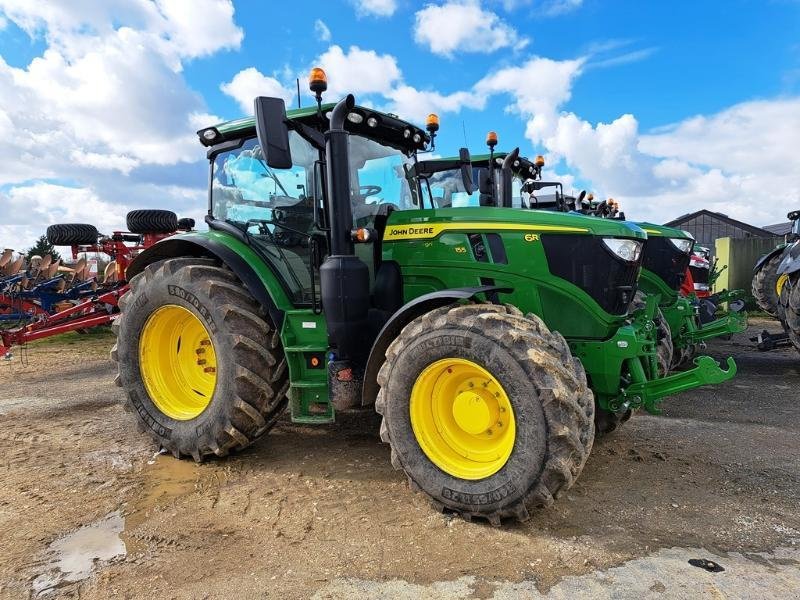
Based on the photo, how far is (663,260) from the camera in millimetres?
6832

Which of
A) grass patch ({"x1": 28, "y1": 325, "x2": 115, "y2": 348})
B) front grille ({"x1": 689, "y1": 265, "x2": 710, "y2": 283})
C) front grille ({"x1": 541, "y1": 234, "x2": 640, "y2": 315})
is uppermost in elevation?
front grille ({"x1": 541, "y1": 234, "x2": 640, "y2": 315})

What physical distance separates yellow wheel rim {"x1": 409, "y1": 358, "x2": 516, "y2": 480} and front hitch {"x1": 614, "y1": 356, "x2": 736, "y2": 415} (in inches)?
39.7

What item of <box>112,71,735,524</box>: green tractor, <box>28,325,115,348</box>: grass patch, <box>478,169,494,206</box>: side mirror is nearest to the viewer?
<box>112,71,735,524</box>: green tractor

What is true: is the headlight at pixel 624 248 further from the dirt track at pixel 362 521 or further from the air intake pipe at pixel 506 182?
the air intake pipe at pixel 506 182

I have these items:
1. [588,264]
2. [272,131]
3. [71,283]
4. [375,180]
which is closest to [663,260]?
[588,264]

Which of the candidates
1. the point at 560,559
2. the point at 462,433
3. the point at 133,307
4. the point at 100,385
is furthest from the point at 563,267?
the point at 100,385

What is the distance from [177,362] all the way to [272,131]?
221cm

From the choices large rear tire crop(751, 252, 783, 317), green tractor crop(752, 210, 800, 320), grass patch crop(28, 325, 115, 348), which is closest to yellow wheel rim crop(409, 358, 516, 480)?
green tractor crop(752, 210, 800, 320)

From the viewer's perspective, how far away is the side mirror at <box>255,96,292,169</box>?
3.33 meters

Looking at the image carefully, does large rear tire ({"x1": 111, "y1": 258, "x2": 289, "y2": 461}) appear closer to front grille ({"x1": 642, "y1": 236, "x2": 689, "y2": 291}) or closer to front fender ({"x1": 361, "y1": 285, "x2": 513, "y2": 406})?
front fender ({"x1": 361, "y1": 285, "x2": 513, "y2": 406})

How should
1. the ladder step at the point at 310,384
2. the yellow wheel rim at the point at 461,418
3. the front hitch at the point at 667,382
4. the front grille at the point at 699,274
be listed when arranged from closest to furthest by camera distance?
the yellow wheel rim at the point at 461,418, the front hitch at the point at 667,382, the ladder step at the point at 310,384, the front grille at the point at 699,274

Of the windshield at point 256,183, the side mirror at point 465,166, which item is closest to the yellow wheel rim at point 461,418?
the windshield at point 256,183

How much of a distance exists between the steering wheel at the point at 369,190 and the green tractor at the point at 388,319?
0.02m

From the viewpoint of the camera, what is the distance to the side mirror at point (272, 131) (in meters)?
3.33
